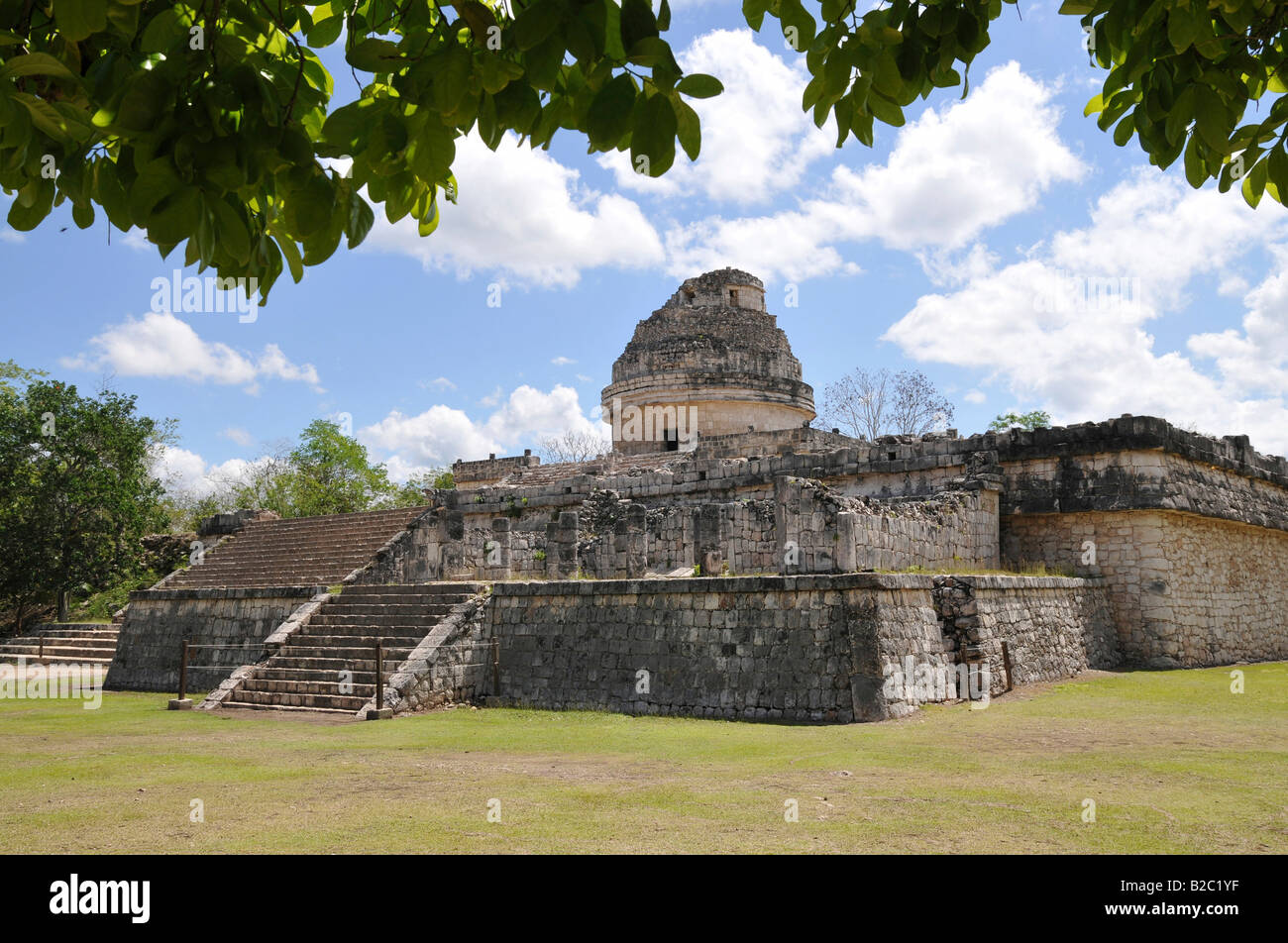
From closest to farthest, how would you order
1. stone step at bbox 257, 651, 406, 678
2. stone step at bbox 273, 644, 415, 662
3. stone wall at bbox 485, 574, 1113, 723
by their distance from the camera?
stone wall at bbox 485, 574, 1113, 723 → stone step at bbox 257, 651, 406, 678 → stone step at bbox 273, 644, 415, 662

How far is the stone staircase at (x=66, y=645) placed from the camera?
797 inches

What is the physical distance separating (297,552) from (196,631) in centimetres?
508

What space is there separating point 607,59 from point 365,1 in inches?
53.7

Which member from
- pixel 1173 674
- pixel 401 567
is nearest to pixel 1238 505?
pixel 1173 674

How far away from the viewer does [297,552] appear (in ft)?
75.2

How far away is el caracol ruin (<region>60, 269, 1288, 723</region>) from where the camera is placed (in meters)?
11.0

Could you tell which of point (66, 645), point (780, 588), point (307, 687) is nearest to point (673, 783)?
point (780, 588)

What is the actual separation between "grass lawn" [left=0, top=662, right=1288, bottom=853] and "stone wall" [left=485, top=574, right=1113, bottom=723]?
22.1 inches

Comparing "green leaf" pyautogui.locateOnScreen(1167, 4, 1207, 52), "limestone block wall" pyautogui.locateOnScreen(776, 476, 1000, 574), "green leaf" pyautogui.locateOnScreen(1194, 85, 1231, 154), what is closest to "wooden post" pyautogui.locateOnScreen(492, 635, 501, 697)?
"limestone block wall" pyautogui.locateOnScreen(776, 476, 1000, 574)

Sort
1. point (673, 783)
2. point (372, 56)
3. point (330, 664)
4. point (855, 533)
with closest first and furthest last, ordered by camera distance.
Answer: point (372, 56) < point (673, 783) < point (855, 533) < point (330, 664)

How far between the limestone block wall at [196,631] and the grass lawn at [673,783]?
4805mm

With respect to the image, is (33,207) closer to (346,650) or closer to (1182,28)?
(1182,28)

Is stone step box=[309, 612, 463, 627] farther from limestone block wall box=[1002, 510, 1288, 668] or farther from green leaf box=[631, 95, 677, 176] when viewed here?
green leaf box=[631, 95, 677, 176]
